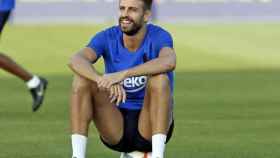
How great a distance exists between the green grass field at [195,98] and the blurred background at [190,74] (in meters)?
0.01

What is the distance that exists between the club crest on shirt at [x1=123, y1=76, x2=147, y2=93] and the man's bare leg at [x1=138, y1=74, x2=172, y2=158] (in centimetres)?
19

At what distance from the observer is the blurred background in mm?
11555

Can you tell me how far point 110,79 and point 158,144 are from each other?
23.4 inches

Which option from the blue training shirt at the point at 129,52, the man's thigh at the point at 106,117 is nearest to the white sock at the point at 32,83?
the man's thigh at the point at 106,117

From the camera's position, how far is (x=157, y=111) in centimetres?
852

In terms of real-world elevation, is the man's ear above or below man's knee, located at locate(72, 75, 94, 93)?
above

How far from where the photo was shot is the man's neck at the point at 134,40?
8812mm

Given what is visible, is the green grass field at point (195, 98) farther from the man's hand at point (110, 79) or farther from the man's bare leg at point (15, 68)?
the man's hand at point (110, 79)

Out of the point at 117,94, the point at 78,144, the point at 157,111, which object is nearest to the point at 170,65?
the point at 157,111

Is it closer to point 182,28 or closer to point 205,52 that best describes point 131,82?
point 205,52

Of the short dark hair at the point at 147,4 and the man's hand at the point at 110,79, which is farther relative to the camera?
the short dark hair at the point at 147,4

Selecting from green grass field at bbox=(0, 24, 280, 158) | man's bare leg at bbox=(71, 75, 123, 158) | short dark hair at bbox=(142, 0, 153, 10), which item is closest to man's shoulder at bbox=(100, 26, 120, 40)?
short dark hair at bbox=(142, 0, 153, 10)

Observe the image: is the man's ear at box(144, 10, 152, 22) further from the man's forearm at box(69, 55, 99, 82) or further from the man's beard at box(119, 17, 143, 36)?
the man's forearm at box(69, 55, 99, 82)

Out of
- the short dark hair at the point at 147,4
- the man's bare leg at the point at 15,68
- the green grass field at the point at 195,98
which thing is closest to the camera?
the short dark hair at the point at 147,4
